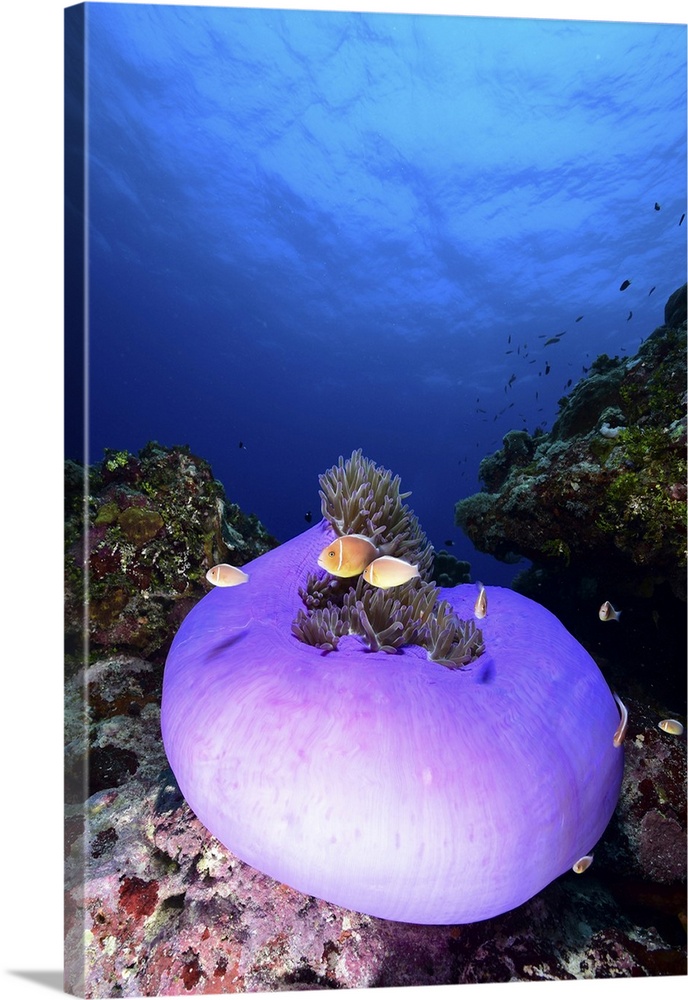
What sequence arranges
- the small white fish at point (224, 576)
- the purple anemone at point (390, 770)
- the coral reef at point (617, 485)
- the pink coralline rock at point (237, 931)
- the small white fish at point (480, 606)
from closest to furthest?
the purple anemone at point (390, 770) < the pink coralline rock at point (237, 931) < the small white fish at point (224, 576) < the small white fish at point (480, 606) < the coral reef at point (617, 485)

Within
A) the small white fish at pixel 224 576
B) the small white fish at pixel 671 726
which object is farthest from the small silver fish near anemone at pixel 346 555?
the small white fish at pixel 671 726

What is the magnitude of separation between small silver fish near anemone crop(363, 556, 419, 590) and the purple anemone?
0.24m

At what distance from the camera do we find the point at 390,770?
4.29ft

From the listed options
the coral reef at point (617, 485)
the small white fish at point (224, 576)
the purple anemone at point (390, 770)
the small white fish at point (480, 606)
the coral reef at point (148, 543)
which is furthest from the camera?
the coral reef at point (148, 543)

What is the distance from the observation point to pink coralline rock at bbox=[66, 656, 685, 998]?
1520 mm

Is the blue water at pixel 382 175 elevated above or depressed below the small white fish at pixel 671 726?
above

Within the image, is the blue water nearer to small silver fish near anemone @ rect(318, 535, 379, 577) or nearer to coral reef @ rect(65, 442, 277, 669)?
coral reef @ rect(65, 442, 277, 669)

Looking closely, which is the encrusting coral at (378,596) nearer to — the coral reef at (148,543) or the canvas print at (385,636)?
the canvas print at (385,636)

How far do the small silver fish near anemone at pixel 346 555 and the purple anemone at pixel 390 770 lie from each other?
0.26 meters

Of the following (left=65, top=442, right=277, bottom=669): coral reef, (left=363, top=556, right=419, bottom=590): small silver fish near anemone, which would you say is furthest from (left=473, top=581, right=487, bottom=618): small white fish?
(left=65, top=442, right=277, bottom=669): coral reef

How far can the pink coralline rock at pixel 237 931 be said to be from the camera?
4.99 feet

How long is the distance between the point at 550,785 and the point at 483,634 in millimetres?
575

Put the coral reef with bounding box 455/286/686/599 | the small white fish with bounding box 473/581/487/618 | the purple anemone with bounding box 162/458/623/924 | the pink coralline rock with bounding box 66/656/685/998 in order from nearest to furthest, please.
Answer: the purple anemone with bounding box 162/458/623/924 < the pink coralline rock with bounding box 66/656/685/998 < the small white fish with bounding box 473/581/487/618 < the coral reef with bounding box 455/286/686/599
